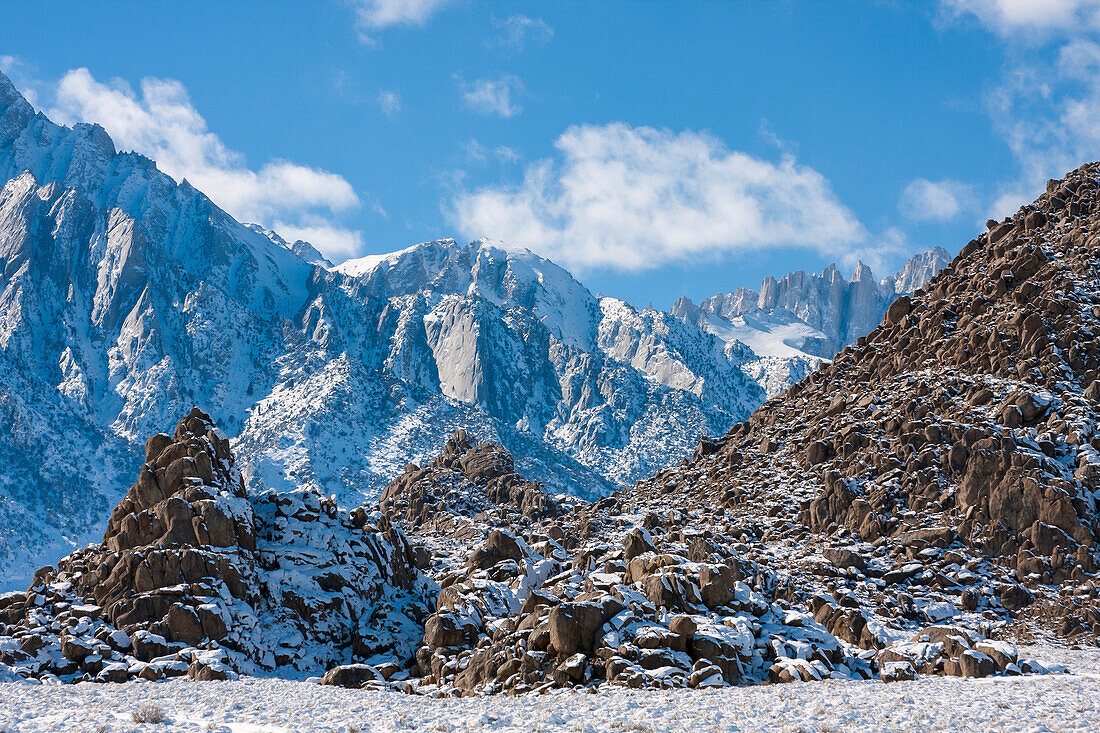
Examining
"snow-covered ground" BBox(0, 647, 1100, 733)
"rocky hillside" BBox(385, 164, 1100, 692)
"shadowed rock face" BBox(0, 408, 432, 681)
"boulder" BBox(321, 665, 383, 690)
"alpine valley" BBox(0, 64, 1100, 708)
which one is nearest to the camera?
"snow-covered ground" BBox(0, 647, 1100, 733)

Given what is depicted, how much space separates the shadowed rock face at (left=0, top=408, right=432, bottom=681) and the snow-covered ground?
28.2 feet

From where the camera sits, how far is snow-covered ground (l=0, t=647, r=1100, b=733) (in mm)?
30141

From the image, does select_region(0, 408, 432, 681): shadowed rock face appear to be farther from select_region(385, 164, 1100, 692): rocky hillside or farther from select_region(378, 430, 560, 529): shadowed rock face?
select_region(378, 430, 560, 529): shadowed rock face

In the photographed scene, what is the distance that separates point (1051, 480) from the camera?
222ft

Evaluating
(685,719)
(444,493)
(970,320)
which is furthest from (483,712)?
(444,493)

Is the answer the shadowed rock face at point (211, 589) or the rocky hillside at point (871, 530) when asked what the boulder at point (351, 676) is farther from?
the shadowed rock face at point (211, 589)

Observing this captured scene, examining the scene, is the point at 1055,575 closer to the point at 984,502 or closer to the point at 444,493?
the point at 984,502

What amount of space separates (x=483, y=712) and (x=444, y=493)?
89.4 meters

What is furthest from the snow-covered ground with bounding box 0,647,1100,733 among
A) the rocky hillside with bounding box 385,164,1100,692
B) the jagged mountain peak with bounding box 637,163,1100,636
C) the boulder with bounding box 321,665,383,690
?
the jagged mountain peak with bounding box 637,163,1100,636

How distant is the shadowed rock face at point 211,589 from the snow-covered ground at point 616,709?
8.59m

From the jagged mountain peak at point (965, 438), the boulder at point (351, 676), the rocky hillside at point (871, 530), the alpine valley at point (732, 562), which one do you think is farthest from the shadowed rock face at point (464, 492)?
the boulder at point (351, 676)

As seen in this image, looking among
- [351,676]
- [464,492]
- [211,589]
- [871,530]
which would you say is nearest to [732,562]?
[351,676]

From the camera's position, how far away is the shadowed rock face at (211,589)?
47500 millimetres

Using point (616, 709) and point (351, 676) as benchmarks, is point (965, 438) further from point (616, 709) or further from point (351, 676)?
point (351, 676)
